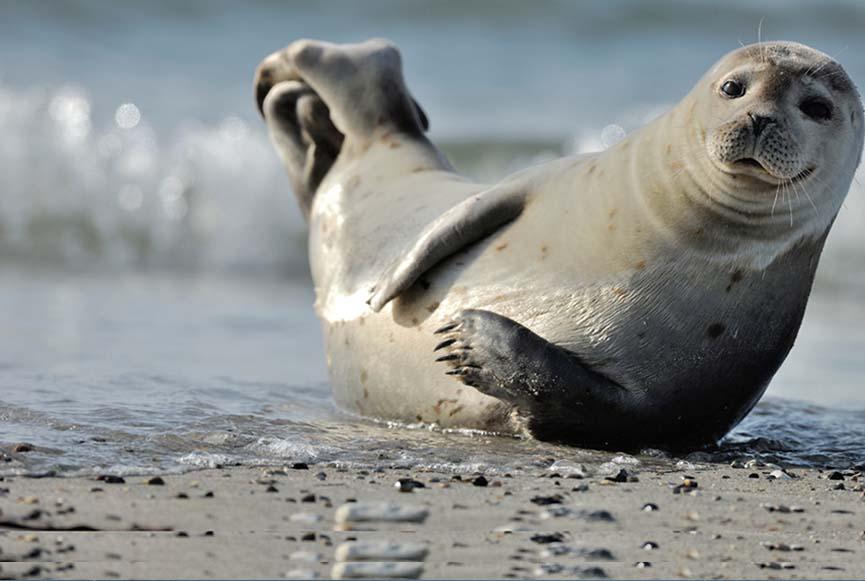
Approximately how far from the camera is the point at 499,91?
16594 millimetres

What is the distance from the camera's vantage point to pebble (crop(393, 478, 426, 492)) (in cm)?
403

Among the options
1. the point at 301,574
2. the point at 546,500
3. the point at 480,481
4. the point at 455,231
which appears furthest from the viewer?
the point at 455,231

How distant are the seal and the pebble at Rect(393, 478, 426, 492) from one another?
0.68 meters

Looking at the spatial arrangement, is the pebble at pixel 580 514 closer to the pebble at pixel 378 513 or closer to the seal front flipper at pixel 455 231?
the pebble at pixel 378 513

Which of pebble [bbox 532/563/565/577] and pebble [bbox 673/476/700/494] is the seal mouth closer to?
pebble [bbox 673/476/700/494]

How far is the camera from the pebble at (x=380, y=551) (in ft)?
11.0

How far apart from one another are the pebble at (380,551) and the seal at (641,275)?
1294 millimetres

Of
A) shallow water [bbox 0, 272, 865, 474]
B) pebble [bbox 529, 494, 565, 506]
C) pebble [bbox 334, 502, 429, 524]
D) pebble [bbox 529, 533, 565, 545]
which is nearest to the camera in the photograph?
pebble [bbox 529, 533, 565, 545]

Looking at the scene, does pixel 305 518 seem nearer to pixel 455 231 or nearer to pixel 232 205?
pixel 455 231

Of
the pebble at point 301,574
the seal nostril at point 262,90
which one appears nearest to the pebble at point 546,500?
the pebble at point 301,574

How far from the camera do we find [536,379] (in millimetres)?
4691

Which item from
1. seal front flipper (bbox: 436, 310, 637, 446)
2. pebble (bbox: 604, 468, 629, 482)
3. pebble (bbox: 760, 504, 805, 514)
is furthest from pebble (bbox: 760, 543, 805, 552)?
seal front flipper (bbox: 436, 310, 637, 446)

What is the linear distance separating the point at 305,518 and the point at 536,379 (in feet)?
3.95

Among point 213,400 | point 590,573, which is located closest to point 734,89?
point 590,573
